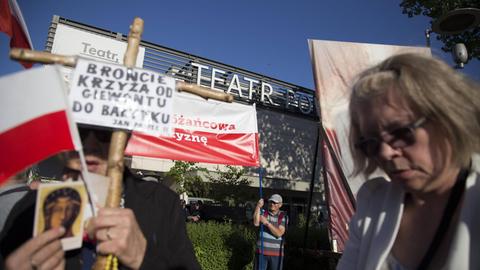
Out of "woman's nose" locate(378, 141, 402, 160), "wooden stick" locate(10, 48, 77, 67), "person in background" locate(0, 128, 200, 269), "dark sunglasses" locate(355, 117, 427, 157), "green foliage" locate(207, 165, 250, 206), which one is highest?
"green foliage" locate(207, 165, 250, 206)

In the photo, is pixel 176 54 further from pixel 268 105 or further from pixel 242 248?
pixel 242 248

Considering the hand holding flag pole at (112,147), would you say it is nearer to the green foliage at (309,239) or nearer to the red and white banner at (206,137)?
the red and white banner at (206,137)

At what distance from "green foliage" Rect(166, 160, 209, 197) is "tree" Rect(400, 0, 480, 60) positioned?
748cm

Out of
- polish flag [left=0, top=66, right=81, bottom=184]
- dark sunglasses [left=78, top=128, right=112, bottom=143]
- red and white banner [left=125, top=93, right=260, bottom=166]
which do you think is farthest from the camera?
red and white banner [left=125, top=93, right=260, bottom=166]

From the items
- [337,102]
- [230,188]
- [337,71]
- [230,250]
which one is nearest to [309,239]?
[230,250]

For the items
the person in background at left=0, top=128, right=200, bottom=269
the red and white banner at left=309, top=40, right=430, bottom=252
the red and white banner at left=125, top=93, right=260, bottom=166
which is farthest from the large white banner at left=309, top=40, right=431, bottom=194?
the person in background at left=0, top=128, right=200, bottom=269

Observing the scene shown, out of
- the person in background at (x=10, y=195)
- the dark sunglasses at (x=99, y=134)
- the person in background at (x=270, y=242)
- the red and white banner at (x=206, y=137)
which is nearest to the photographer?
the dark sunglasses at (x=99, y=134)

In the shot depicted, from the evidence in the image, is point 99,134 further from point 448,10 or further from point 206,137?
point 448,10

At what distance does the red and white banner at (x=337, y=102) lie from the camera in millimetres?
4285

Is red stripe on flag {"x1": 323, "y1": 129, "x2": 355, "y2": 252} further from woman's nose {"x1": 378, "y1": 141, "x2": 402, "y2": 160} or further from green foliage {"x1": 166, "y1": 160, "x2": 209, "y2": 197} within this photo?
green foliage {"x1": 166, "y1": 160, "x2": 209, "y2": 197}

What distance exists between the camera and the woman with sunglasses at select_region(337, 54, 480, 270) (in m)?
1.12

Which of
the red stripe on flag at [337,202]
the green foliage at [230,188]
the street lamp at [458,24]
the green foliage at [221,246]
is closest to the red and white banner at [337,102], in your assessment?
the red stripe on flag at [337,202]

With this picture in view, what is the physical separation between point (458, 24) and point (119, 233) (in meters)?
5.24

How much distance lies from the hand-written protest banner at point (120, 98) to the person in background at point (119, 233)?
14 centimetres
